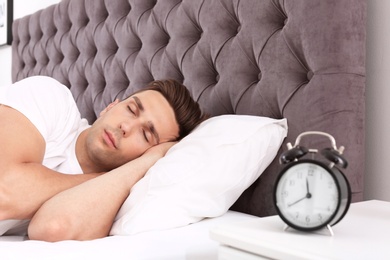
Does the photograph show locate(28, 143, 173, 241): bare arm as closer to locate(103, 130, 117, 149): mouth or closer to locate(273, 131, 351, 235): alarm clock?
locate(103, 130, 117, 149): mouth

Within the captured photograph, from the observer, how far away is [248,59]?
4.61 feet

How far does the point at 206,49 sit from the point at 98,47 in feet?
2.55

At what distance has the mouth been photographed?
1392mm

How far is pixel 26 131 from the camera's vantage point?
4.17 ft

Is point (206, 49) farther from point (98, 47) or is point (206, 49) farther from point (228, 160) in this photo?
point (98, 47)

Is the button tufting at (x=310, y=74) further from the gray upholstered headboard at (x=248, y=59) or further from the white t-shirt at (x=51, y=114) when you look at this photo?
the white t-shirt at (x=51, y=114)

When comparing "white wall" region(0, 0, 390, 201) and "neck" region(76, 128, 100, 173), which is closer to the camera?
"white wall" region(0, 0, 390, 201)

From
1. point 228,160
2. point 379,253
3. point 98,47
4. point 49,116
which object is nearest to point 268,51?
point 228,160

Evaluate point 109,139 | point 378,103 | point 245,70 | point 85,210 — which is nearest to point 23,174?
point 85,210

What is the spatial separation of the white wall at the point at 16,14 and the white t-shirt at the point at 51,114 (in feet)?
5.25

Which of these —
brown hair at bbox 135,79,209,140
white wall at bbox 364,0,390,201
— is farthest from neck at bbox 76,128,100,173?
white wall at bbox 364,0,390,201

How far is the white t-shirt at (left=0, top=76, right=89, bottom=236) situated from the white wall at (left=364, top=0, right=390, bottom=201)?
32.3 inches

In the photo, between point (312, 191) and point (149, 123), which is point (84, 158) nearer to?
point (149, 123)

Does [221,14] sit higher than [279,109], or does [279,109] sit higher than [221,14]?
[221,14]
